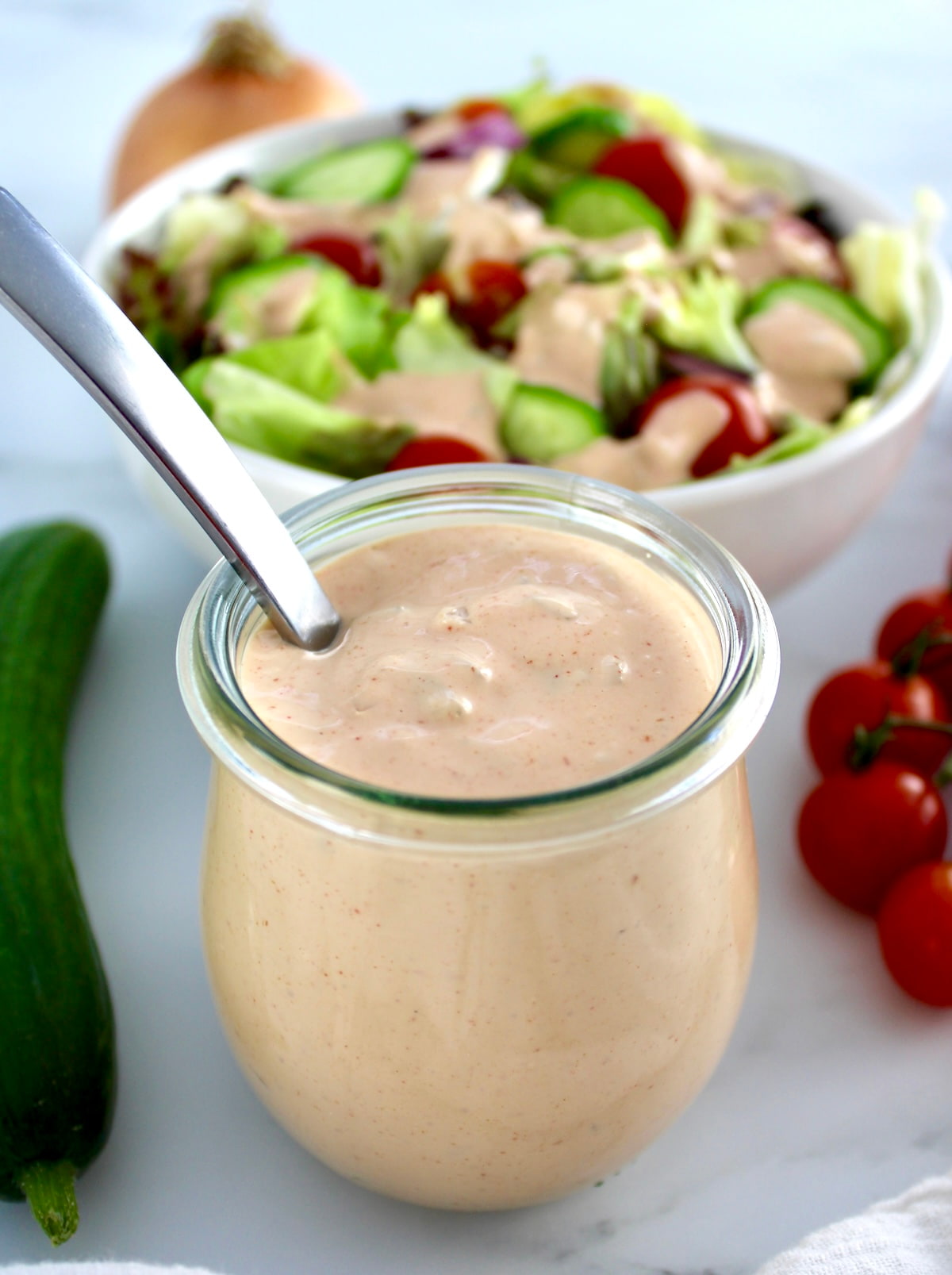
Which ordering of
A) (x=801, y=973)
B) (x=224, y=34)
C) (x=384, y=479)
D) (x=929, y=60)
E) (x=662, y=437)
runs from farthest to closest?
(x=929, y=60) → (x=224, y=34) → (x=662, y=437) → (x=801, y=973) → (x=384, y=479)

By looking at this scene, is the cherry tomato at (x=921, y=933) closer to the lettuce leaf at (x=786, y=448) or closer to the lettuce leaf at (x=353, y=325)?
the lettuce leaf at (x=786, y=448)

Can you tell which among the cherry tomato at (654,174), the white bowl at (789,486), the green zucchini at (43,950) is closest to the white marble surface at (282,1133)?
the green zucchini at (43,950)

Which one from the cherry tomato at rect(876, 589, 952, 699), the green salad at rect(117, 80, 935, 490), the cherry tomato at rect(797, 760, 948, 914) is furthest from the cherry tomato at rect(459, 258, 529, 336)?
the cherry tomato at rect(797, 760, 948, 914)

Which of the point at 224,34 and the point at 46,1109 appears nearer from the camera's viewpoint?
the point at 46,1109

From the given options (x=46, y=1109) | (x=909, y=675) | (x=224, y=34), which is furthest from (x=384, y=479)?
(x=224, y=34)

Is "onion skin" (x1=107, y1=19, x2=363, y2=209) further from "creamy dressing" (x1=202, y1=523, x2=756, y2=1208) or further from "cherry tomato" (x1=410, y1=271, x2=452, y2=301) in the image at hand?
"creamy dressing" (x1=202, y1=523, x2=756, y2=1208)

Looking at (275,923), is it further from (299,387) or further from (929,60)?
(929,60)

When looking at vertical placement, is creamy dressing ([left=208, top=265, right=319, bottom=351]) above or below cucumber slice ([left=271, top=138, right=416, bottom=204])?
above

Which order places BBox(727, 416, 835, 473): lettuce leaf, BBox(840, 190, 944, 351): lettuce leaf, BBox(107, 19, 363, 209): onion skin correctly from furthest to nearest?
1. BBox(107, 19, 363, 209): onion skin
2. BBox(840, 190, 944, 351): lettuce leaf
3. BBox(727, 416, 835, 473): lettuce leaf
